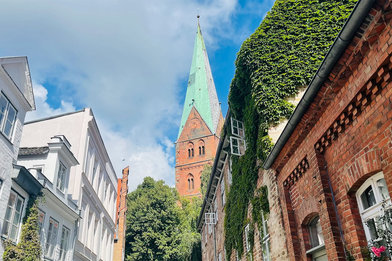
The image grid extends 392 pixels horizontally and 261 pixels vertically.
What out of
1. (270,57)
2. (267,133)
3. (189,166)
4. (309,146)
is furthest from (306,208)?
(189,166)

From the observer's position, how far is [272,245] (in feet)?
29.5

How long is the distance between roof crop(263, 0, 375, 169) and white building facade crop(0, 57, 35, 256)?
28.3 feet

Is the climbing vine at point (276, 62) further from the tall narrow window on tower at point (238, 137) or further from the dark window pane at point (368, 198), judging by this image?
the dark window pane at point (368, 198)

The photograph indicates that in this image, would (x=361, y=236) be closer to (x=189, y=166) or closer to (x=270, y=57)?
(x=270, y=57)

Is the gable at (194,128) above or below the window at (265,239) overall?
above

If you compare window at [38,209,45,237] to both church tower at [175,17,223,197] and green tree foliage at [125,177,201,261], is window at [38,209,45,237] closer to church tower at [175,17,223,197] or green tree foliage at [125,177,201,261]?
green tree foliage at [125,177,201,261]

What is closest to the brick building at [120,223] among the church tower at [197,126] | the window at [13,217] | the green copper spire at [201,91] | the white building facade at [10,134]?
the window at [13,217]

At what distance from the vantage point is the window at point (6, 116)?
35.7ft

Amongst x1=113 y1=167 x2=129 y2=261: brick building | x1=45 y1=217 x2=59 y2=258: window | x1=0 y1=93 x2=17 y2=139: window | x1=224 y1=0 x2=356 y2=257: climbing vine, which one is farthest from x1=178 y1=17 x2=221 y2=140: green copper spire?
x1=0 y1=93 x2=17 y2=139: window

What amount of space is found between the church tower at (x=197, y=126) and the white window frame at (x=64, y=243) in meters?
56.5

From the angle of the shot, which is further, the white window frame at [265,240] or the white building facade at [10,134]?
the white building facade at [10,134]

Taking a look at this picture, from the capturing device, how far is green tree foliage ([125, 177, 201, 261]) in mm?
37531

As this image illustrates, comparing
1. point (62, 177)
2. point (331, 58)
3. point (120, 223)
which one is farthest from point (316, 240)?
point (120, 223)

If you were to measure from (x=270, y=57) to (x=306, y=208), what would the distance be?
5.62 metres
